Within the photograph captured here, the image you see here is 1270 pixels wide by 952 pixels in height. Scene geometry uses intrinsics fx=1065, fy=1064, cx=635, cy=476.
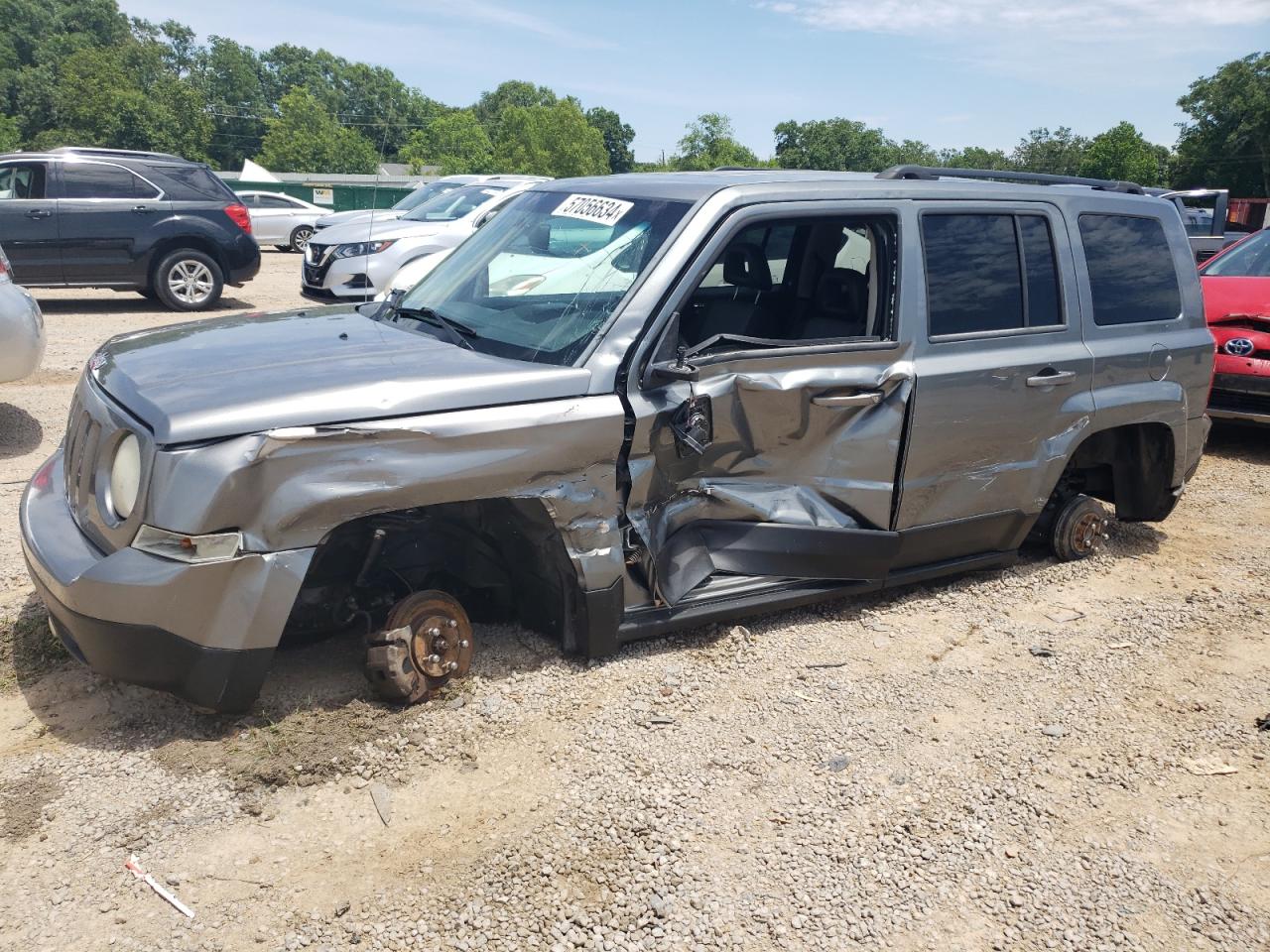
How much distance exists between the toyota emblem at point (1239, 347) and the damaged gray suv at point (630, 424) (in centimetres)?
293

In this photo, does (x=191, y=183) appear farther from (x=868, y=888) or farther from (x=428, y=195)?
(x=868, y=888)

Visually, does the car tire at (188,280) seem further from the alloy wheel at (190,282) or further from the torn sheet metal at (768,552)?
the torn sheet metal at (768,552)

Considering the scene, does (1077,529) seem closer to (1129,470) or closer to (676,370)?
(1129,470)

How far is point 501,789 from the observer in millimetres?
3248

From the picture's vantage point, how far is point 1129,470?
545 cm

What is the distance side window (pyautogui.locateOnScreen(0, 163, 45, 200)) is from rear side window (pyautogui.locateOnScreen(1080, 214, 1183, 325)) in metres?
11.7

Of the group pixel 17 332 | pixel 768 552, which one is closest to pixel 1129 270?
pixel 768 552

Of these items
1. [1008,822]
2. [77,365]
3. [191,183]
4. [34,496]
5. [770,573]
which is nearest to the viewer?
[1008,822]

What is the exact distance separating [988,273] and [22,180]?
11624mm

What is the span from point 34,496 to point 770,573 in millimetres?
2692

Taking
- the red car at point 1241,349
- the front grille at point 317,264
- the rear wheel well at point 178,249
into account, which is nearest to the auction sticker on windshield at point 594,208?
the red car at point 1241,349

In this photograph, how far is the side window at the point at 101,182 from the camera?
12.3 m

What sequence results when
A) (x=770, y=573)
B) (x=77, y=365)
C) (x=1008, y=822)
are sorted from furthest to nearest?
1. (x=77, y=365)
2. (x=770, y=573)
3. (x=1008, y=822)

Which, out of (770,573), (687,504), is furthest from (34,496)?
(770,573)
